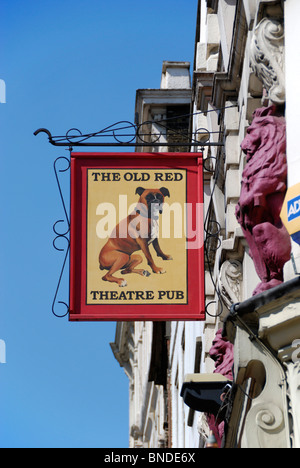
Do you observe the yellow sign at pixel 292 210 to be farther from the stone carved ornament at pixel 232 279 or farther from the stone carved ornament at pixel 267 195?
the stone carved ornament at pixel 232 279

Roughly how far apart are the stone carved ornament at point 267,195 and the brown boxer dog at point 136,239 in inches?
97.3

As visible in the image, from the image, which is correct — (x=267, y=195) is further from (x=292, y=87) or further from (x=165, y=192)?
(x=165, y=192)

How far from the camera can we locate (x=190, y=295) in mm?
14969

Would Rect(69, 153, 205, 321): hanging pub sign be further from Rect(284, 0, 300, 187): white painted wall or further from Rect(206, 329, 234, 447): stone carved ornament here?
Rect(284, 0, 300, 187): white painted wall

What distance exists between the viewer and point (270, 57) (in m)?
12.4

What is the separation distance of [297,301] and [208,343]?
33.2 ft

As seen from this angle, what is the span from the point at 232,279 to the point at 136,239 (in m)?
2.29

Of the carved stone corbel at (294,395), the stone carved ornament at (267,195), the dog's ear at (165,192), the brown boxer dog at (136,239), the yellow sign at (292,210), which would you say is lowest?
the carved stone corbel at (294,395)

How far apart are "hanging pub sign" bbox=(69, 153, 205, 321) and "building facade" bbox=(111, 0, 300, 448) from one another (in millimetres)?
676

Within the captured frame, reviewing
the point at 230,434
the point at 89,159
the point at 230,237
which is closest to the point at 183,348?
the point at 230,237

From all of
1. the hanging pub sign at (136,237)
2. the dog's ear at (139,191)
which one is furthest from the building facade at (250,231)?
the dog's ear at (139,191)

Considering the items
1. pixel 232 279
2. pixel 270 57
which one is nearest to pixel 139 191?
pixel 232 279

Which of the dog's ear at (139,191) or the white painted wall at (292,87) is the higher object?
the dog's ear at (139,191)

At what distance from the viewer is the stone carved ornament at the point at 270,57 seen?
12312 millimetres
